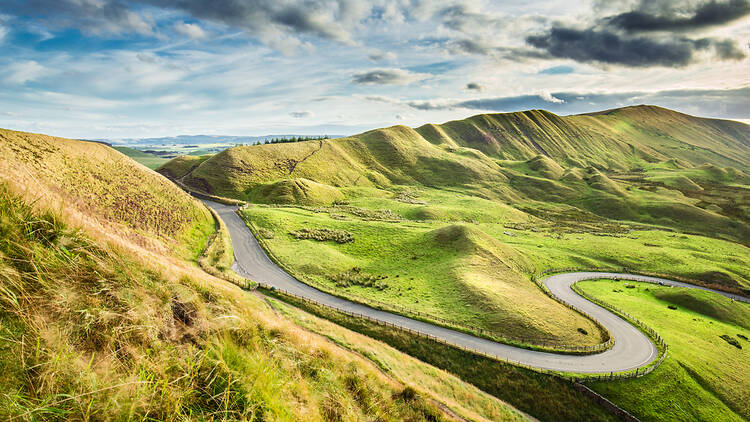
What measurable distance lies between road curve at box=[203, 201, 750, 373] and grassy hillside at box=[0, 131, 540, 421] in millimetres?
28007

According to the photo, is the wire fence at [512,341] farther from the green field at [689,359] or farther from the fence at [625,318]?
the green field at [689,359]

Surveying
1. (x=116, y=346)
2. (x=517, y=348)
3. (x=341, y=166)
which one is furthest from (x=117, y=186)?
(x=341, y=166)

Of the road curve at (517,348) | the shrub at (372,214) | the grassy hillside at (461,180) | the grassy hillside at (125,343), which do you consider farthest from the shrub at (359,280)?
the grassy hillside at (461,180)

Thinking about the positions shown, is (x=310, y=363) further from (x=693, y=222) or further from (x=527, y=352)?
(x=693, y=222)

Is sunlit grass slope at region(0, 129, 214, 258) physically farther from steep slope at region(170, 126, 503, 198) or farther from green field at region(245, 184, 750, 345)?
steep slope at region(170, 126, 503, 198)

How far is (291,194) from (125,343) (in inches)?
3908

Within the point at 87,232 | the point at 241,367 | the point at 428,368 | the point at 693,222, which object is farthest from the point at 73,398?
the point at 693,222

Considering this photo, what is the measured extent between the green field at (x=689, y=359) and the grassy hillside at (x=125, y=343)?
3505 centimetres

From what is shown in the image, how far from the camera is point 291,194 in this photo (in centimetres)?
10056

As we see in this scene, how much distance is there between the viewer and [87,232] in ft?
18.7

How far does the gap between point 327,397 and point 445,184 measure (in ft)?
533

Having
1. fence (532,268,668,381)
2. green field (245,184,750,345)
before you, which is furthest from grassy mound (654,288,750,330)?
green field (245,184,750,345)

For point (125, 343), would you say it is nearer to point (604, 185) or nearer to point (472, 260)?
point (472, 260)

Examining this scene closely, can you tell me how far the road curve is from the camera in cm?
3189
